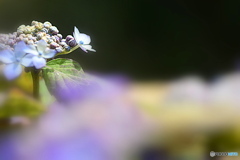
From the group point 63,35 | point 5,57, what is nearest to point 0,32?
point 5,57

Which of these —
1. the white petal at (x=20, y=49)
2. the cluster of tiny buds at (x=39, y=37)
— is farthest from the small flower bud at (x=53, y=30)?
the white petal at (x=20, y=49)

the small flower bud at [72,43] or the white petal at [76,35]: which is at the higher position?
the white petal at [76,35]

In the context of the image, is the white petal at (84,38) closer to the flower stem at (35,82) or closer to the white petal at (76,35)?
the white petal at (76,35)

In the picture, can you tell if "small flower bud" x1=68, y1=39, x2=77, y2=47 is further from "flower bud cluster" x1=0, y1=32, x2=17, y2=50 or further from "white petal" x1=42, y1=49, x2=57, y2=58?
"flower bud cluster" x1=0, y1=32, x2=17, y2=50

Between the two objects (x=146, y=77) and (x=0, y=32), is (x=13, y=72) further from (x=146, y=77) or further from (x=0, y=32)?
(x=146, y=77)

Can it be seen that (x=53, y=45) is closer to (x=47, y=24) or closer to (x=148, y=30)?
(x=47, y=24)

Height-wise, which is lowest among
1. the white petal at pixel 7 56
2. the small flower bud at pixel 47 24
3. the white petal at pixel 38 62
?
the white petal at pixel 38 62

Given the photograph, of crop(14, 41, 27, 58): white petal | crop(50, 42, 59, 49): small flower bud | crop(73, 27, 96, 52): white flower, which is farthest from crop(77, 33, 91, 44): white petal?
crop(14, 41, 27, 58): white petal

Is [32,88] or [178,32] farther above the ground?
[178,32]
